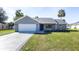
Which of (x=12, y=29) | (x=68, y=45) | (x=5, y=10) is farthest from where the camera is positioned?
(x=12, y=29)

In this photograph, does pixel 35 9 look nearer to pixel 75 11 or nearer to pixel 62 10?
pixel 62 10
